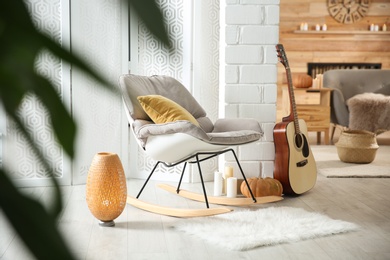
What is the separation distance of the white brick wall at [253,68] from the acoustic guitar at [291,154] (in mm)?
123

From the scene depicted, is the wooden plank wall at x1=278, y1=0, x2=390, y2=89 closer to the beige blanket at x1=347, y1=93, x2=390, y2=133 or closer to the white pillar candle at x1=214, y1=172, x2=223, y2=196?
the beige blanket at x1=347, y1=93, x2=390, y2=133

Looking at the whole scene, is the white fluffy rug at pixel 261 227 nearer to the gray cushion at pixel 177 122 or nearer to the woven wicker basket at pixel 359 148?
the gray cushion at pixel 177 122

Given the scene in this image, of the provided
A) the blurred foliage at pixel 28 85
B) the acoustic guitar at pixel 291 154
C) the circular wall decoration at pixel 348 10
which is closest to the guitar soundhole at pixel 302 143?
the acoustic guitar at pixel 291 154

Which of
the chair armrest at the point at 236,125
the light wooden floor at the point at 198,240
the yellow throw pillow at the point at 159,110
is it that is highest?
the yellow throw pillow at the point at 159,110

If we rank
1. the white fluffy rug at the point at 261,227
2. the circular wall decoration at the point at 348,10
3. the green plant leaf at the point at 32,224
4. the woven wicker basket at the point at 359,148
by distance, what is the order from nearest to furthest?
the green plant leaf at the point at 32,224 < the white fluffy rug at the point at 261,227 < the woven wicker basket at the point at 359,148 < the circular wall decoration at the point at 348,10

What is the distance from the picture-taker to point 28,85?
0.22 m

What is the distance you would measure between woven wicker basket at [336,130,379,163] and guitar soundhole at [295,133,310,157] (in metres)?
1.38

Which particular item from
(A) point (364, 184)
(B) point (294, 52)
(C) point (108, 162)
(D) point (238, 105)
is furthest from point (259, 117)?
(B) point (294, 52)

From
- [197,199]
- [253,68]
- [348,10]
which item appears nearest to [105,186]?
[197,199]

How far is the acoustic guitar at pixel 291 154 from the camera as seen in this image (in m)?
3.46

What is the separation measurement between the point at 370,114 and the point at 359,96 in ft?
0.95

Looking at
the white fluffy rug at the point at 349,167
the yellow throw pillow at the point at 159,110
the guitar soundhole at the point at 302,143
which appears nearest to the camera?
the yellow throw pillow at the point at 159,110

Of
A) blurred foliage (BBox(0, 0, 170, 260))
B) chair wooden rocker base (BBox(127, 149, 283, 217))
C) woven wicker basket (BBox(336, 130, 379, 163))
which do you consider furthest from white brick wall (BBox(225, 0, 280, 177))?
blurred foliage (BBox(0, 0, 170, 260))

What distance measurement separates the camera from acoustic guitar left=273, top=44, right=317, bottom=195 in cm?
346
